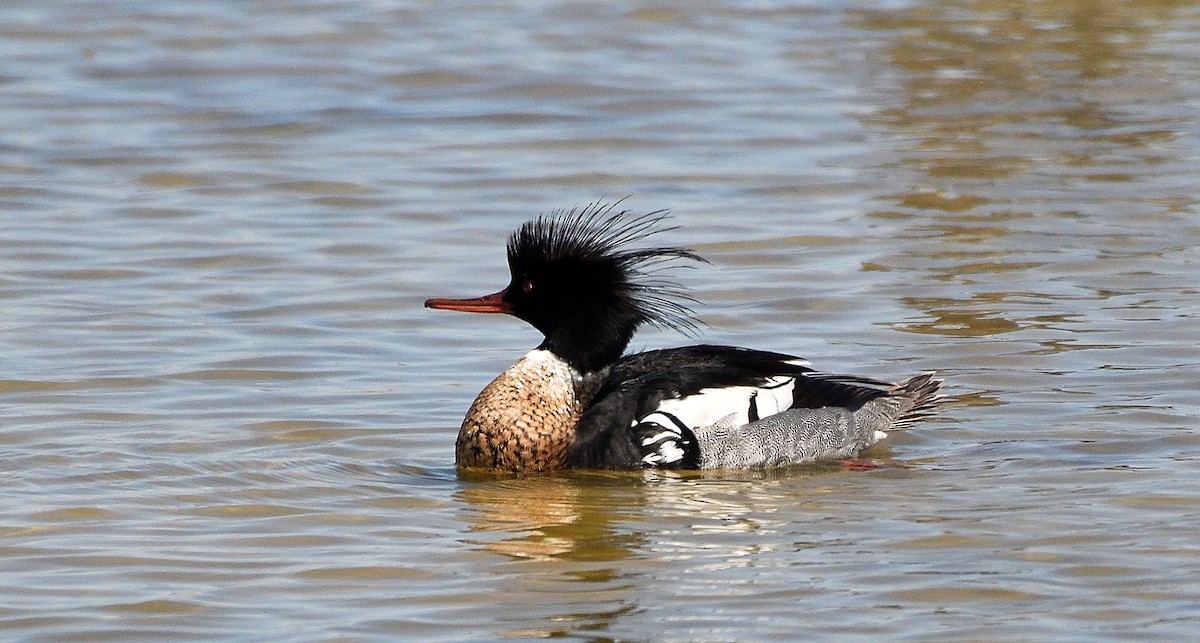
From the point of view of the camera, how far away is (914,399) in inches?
327

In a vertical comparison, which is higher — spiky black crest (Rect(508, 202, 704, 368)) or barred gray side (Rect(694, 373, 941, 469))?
spiky black crest (Rect(508, 202, 704, 368))

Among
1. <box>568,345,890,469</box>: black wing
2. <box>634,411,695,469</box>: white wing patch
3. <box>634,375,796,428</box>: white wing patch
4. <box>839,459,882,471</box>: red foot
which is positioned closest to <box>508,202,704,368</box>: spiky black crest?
<box>568,345,890,469</box>: black wing

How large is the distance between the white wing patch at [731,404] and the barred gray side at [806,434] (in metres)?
0.03

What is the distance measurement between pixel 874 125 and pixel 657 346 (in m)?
5.44

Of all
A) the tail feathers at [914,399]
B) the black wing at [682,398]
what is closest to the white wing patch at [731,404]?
the black wing at [682,398]

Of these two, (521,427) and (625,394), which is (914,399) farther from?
(521,427)

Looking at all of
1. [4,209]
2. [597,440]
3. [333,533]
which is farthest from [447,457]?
[4,209]

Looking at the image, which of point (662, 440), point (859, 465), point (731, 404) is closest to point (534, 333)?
point (731, 404)

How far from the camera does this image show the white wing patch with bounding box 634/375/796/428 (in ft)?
25.5

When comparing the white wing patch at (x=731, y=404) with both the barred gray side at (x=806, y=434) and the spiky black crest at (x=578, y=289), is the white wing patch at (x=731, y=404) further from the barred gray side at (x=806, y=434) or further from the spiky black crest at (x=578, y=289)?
the spiky black crest at (x=578, y=289)

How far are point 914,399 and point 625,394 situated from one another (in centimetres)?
133

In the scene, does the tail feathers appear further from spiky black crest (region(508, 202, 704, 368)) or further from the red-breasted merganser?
spiky black crest (region(508, 202, 704, 368))

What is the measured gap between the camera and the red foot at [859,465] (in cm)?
779

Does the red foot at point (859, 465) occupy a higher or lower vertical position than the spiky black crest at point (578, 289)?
lower
